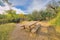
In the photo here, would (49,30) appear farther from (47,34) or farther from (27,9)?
(27,9)

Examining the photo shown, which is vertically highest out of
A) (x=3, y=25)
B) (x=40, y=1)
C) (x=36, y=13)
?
(x=40, y=1)

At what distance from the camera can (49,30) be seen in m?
3.02

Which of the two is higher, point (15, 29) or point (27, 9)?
point (27, 9)

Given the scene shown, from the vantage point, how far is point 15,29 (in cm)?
305

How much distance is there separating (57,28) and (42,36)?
1.03 feet

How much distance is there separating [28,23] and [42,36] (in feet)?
1.19

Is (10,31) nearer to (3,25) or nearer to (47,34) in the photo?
(3,25)

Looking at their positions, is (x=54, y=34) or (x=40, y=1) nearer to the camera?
(x=54, y=34)

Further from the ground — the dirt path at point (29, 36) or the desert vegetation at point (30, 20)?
the desert vegetation at point (30, 20)

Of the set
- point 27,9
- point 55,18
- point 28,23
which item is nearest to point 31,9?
point 27,9

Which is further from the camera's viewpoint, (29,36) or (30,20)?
(30,20)

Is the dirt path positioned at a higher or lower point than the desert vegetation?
lower

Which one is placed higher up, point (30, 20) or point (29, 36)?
point (30, 20)

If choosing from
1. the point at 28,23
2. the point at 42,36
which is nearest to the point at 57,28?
the point at 42,36
